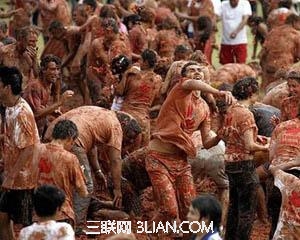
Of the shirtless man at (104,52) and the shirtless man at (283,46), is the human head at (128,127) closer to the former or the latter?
the shirtless man at (104,52)

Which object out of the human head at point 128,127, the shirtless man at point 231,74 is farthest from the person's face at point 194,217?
the shirtless man at point 231,74

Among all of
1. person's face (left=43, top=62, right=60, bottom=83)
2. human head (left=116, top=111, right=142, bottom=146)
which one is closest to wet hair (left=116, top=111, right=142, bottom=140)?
human head (left=116, top=111, right=142, bottom=146)

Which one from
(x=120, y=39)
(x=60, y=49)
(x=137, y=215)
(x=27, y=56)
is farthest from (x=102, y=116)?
(x=60, y=49)

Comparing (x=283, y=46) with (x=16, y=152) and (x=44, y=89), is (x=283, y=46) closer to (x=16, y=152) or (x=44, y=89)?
(x=44, y=89)

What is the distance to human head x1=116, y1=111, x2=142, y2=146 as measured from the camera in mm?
10805

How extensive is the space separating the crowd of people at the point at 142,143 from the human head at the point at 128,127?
0.04 feet

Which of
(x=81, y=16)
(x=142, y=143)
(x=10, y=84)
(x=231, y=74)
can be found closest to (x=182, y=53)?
(x=231, y=74)

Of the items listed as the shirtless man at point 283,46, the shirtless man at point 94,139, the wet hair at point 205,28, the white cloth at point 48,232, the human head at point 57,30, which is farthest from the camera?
the wet hair at point 205,28

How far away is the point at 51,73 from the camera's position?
1116cm

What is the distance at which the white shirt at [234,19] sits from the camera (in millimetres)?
17641

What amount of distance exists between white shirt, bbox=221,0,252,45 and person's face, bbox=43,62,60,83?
6.87 meters

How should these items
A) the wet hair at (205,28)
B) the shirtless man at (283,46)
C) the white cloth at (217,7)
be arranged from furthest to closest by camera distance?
1. the white cloth at (217,7)
2. the wet hair at (205,28)
3. the shirtless man at (283,46)

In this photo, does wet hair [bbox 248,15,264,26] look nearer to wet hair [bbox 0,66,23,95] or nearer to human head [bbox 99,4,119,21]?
human head [bbox 99,4,119,21]

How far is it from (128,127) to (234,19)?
24.0 feet
